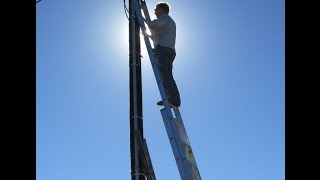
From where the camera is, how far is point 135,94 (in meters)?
6.67

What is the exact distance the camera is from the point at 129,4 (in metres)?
7.35

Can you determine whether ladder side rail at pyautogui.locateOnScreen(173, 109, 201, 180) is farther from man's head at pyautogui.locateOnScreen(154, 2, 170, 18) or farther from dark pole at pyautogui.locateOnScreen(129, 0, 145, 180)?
man's head at pyautogui.locateOnScreen(154, 2, 170, 18)

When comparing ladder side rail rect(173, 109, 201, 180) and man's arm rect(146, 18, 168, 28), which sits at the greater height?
man's arm rect(146, 18, 168, 28)

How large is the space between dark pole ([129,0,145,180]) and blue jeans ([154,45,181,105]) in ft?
1.02

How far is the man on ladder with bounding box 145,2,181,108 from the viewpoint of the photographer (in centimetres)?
676

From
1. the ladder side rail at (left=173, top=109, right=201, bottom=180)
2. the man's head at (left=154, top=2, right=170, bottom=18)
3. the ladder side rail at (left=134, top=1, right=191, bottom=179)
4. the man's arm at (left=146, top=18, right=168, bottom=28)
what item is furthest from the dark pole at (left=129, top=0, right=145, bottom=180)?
the man's head at (left=154, top=2, right=170, bottom=18)

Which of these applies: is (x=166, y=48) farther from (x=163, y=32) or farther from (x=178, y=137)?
(x=178, y=137)

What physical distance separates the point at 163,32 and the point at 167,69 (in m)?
0.70

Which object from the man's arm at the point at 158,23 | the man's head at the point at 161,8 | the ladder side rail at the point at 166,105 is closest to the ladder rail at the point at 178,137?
the ladder side rail at the point at 166,105

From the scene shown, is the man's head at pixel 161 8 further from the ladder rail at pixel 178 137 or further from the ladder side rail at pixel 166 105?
the ladder rail at pixel 178 137
